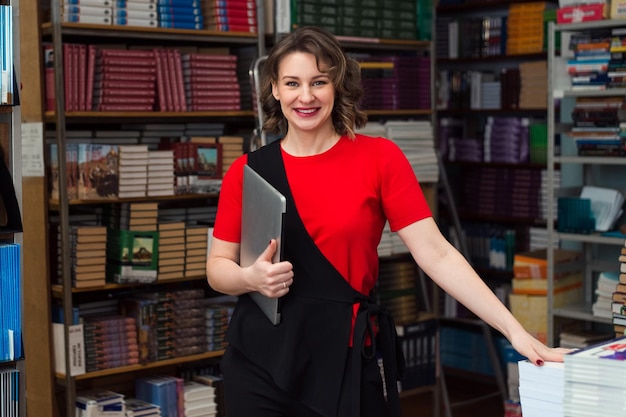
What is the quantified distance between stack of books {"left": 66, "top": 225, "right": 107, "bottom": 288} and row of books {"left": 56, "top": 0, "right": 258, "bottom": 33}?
0.87m

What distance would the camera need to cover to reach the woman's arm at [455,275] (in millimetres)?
2113

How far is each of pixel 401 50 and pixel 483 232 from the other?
1.74 meters

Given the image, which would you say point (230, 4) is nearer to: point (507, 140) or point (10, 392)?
point (10, 392)

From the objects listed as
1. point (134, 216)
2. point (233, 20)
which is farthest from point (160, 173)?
point (233, 20)

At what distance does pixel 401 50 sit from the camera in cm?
553

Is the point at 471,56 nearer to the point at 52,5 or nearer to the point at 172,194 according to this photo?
the point at 172,194

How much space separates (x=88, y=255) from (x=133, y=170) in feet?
1.36

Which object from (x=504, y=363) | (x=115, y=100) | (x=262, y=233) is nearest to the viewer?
(x=262, y=233)

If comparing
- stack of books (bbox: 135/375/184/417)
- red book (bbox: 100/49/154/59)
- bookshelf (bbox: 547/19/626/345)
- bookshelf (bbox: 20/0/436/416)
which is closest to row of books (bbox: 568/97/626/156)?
bookshelf (bbox: 547/19/626/345)

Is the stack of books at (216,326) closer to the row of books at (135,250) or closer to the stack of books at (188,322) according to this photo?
the stack of books at (188,322)

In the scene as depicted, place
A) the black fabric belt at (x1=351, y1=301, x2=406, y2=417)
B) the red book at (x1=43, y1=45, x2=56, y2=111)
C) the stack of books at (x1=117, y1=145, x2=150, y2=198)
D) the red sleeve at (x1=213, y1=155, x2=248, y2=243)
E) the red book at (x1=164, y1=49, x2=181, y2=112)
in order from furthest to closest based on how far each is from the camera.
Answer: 1. the red book at (x1=164, y1=49, x2=181, y2=112)
2. the stack of books at (x1=117, y1=145, x2=150, y2=198)
3. the red book at (x1=43, y1=45, x2=56, y2=111)
4. the red sleeve at (x1=213, y1=155, x2=248, y2=243)
5. the black fabric belt at (x1=351, y1=301, x2=406, y2=417)

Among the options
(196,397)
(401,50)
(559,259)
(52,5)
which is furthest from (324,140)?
(401,50)

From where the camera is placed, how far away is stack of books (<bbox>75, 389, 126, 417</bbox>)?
4211mm

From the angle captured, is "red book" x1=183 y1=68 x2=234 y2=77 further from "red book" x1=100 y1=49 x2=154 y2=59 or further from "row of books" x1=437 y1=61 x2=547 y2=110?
"row of books" x1=437 y1=61 x2=547 y2=110
